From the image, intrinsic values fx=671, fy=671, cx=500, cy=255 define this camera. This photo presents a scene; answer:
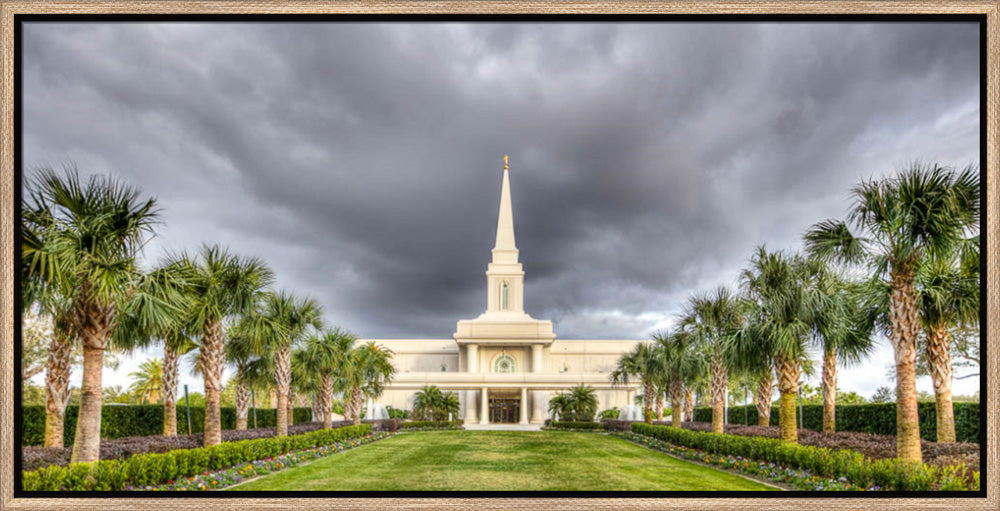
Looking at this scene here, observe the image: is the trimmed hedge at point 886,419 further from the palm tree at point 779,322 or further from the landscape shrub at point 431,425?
the landscape shrub at point 431,425

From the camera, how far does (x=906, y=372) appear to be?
1115 cm

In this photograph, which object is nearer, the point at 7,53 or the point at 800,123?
the point at 7,53

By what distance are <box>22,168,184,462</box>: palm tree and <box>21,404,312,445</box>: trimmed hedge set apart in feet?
28.8

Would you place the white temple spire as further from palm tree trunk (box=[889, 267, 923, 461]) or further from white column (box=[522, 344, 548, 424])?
palm tree trunk (box=[889, 267, 923, 461])

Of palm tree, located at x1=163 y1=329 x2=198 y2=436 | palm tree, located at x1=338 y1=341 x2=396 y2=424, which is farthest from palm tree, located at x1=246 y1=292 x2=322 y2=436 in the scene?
palm tree, located at x1=338 y1=341 x2=396 y2=424

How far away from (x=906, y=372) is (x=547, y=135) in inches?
302

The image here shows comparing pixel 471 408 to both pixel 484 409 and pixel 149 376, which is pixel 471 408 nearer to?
pixel 484 409

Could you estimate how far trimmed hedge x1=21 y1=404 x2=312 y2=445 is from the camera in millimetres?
21547

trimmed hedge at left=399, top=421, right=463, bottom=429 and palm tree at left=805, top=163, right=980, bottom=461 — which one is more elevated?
palm tree at left=805, top=163, right=980, bottom=461

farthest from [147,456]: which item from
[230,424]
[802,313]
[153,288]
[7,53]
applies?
[230,424]

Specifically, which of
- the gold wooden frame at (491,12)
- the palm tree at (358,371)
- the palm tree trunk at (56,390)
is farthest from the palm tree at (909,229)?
the palm tree at (358,371)

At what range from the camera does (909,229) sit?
1085 centimetres

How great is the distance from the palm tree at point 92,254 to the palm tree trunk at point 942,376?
1661 cm

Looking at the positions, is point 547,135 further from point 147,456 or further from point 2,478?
point 2,478
